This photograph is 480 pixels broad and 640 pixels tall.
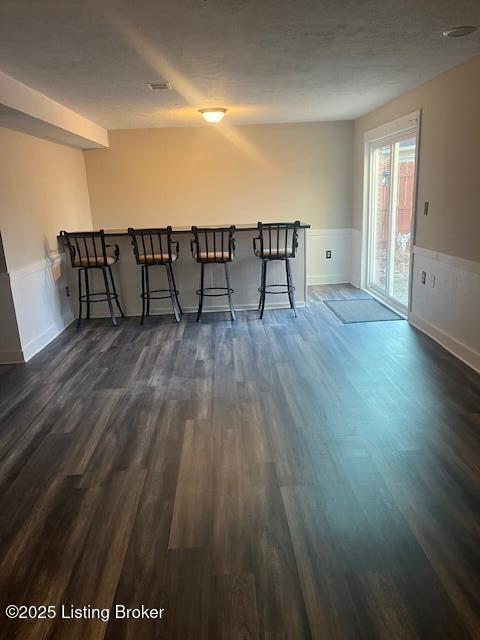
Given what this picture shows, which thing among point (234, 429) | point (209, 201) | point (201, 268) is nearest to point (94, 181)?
point (209, 201)

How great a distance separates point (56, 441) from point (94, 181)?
462 centimetres

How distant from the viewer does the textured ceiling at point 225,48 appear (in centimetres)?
225

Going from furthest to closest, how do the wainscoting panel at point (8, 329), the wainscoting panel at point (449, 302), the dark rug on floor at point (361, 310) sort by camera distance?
1. the dark rug on floor at point (361, 310)
2. the wainscoting panel at point (8, 329)
3. the wainscoting panel at point (449, 302)

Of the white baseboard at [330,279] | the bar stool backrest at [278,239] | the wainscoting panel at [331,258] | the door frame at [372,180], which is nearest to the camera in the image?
the door frame at [372,180]

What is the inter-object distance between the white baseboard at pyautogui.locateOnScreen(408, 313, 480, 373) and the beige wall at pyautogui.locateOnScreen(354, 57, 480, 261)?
714 mm

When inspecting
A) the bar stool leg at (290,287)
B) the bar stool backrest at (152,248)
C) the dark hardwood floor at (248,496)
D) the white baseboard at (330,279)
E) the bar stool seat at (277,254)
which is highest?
the bar stool backrest at (152,248)

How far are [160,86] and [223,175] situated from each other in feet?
8.77

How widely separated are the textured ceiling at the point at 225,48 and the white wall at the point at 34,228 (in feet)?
2.31

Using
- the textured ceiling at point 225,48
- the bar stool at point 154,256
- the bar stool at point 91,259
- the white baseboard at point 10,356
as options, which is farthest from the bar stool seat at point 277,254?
the white baseboard at point 10,356

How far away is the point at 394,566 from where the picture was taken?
5.59 feet

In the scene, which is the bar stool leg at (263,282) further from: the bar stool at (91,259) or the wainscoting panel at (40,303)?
the wainscoting panel at (40,303)

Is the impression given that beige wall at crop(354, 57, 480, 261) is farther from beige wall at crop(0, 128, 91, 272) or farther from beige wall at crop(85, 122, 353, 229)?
beige wall at crop(0, 128, 91, 272)

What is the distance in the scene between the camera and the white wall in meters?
3.98

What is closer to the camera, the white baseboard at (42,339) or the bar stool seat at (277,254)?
the white baseboard at (42,339)
